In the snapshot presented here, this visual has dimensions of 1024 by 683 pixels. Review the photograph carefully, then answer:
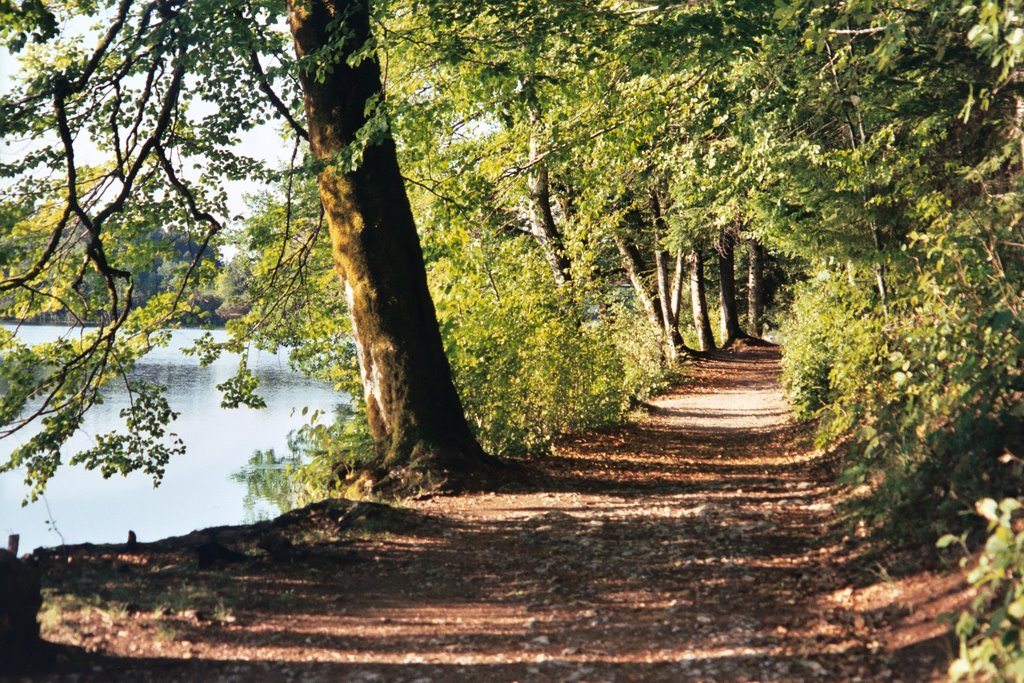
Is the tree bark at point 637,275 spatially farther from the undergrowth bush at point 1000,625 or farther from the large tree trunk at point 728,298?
the undergrowth bush at point 1000,625

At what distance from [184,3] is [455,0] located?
2.65 m

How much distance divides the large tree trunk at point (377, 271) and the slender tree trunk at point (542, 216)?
3.68 meters

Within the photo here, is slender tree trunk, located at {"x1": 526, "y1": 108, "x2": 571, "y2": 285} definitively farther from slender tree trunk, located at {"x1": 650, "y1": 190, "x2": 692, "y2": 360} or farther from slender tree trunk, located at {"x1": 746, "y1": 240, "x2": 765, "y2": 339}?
slender tree trunk, located at {"x1": 746, "y1": 240, "x2": 765, "y2": 339}

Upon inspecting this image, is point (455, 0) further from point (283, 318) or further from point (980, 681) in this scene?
point (980, 681)

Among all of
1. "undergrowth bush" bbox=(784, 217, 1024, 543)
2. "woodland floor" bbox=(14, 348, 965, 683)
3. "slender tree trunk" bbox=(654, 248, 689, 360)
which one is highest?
"slender tree trunk" bbox=(654, 248, 689, 360)

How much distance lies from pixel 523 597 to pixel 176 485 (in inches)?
608

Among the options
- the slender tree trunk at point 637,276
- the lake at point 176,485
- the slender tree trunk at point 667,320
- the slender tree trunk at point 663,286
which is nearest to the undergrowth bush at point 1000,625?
the lake at point 176,485

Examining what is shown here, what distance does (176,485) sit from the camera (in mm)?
19891

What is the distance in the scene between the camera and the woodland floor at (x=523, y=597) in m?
4.79

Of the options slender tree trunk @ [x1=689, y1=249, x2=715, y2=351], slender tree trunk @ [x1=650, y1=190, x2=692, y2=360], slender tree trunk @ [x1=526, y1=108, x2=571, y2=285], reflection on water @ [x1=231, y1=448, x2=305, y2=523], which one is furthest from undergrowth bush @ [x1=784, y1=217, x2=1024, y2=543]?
slender tree trunk @ [x1=689, y1=249, x2=715, y2=351]

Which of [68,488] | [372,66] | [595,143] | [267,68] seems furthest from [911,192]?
[68,488]

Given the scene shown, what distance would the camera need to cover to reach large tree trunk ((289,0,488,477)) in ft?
31.3

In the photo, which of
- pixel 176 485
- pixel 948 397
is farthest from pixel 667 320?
pixel 948 397

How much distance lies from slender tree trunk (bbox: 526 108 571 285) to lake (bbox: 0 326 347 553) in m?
4.19
